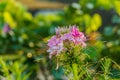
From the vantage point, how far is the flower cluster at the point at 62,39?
1984 millimetres

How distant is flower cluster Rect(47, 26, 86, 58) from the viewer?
6.51 ft

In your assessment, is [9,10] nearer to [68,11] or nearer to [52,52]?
[68,11]

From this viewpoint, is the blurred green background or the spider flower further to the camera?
the blurred green background

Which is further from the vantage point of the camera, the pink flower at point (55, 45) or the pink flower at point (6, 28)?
the pink flower at point (6, 28)

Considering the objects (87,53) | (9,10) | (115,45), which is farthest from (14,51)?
(87,53)

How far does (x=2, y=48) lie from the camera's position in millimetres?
4074

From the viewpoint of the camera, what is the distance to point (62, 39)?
6.54 ft

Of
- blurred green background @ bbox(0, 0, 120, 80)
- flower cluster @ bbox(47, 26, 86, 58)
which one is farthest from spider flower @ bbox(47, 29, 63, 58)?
blurred green background @ bbox(0, 0, 120, 80)

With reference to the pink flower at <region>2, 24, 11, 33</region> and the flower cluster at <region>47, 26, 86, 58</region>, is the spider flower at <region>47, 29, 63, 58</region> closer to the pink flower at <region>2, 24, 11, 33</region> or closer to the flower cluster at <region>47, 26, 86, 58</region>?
the flower cluster at <region>47, 26, 86, 58</region>

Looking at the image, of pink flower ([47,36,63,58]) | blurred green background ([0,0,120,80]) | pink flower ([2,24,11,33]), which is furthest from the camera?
pink flower ([2,24,11,33])

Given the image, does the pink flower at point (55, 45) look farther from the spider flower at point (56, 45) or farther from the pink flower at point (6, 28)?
the pink flower at point (6, 28)

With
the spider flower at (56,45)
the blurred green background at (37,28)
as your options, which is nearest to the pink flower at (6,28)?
the blurred green background at (37,28)

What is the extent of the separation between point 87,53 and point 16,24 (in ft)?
7.23

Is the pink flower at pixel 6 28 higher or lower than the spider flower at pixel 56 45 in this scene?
higher
